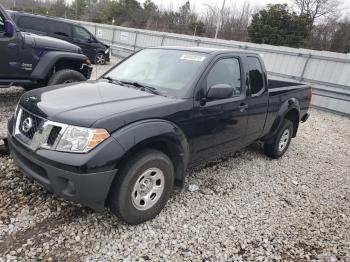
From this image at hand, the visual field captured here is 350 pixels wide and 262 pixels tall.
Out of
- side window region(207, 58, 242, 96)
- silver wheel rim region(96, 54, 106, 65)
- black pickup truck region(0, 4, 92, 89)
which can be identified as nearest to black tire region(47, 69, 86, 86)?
black pickup truck region(0, 4, 92, 89)

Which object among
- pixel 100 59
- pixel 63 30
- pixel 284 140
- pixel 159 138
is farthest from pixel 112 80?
pixel 100 59

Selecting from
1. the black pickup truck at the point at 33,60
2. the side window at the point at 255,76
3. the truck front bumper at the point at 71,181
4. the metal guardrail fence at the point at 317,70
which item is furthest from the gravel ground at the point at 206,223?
the metal guardrail fence at the point at 317,70

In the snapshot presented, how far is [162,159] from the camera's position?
3195 mm

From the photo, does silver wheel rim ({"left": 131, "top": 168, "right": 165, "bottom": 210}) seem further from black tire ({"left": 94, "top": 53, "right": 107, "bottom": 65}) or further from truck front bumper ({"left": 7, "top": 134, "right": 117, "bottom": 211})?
black tire ({"left": 94, "top": 53, "right": 107, "bottom": 65})

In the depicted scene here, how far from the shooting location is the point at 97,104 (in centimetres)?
306

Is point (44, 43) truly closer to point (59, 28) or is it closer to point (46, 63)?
point (46, 63)

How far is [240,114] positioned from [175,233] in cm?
182

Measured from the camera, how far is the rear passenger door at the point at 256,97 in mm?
A: 4480

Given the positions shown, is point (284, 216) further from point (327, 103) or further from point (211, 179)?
point (327, 103)

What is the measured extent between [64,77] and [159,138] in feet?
13.2

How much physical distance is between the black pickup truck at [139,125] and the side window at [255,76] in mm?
18

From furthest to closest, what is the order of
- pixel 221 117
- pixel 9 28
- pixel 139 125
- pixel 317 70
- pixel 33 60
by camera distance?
pixel 317 70, pixel 33 60, pixel 9 28, pixel 221 117, pixel 139 125

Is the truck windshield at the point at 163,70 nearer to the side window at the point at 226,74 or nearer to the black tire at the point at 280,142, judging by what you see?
the side window at the point at 226,74

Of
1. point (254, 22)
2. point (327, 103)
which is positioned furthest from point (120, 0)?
point (327, 103)
